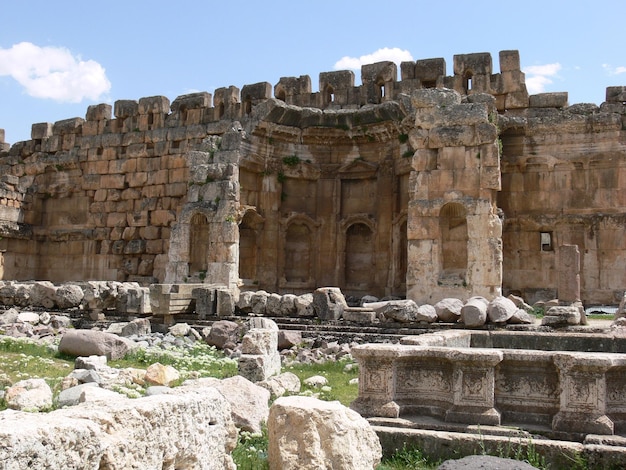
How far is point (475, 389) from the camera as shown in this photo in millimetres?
5328

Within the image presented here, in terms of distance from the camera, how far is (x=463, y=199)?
13.8 metres

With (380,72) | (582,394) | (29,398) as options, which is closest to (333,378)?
(29,398)

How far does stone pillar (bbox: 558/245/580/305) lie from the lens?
42.7 feet

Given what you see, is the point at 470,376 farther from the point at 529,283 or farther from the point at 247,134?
the point at 247,134

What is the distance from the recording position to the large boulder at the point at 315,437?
4234 millimetres

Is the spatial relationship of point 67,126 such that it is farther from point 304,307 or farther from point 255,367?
point 255,367

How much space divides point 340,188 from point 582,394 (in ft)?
47.1

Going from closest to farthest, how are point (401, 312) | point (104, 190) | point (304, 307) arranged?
point (401, 312), point (304, 307), point (104, 190)

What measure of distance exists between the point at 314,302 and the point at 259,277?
19.8 ft

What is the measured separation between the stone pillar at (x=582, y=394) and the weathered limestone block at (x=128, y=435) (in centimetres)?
248

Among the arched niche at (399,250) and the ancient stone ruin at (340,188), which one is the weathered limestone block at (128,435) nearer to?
the ancient stone ruin at (340,188)

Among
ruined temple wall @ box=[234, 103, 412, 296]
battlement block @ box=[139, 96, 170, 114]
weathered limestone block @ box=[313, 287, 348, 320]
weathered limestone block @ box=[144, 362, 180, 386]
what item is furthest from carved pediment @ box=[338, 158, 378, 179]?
weathered limestone block @ box=[144, 362, 180, 386]

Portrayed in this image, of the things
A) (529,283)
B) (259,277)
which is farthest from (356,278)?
(529,283)

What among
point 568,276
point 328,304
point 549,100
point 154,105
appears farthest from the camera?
point 154,105
